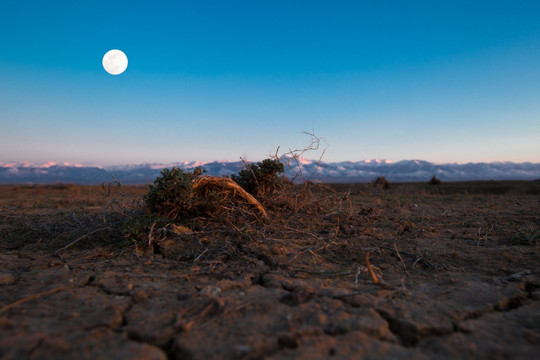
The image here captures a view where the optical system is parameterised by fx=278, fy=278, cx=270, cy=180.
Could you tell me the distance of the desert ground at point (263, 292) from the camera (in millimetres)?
1495

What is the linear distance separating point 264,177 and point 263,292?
2.73 meters

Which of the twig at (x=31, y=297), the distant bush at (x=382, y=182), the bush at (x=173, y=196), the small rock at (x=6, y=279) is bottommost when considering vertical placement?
the small rock at (x=6, y=279)

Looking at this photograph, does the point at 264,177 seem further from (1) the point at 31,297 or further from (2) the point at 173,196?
(1) the point at 31,297

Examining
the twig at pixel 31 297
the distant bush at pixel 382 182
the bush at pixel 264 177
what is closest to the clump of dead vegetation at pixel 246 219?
the bush at pixel 264 177

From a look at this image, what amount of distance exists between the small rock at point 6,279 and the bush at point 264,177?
3.06m

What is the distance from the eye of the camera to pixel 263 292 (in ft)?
7.06

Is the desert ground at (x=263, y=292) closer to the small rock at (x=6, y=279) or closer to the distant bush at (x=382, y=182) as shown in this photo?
the small rock at (x=6, y=279)

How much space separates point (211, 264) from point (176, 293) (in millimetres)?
610

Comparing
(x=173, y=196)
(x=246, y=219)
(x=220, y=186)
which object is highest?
(x=220, y=186)

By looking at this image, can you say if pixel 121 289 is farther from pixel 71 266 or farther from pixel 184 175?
pixel 184 175

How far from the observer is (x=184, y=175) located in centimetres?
369

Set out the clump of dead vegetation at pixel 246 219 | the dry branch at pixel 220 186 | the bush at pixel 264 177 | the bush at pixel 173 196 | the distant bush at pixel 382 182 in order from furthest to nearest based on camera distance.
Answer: the distant bush at pixel 382 182
the bush at pixel 264 177
the dry branch at pixel 220 186
the bush at pixel 173 196
the clump of dead vegetation at pixel 246 219

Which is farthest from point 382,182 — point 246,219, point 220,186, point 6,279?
point 6,279

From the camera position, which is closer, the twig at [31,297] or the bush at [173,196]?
the twig at [31,297]
